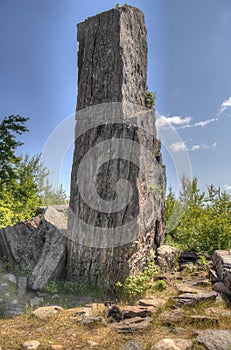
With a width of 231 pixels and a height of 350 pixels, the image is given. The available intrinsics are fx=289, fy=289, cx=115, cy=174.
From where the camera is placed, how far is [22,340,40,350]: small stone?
3.91 metres

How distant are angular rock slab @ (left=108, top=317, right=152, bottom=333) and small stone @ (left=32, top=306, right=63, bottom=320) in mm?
1189

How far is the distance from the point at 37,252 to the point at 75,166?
2422 mm

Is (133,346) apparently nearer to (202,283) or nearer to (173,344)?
(173,344)

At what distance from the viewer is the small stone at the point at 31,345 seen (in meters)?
3.91

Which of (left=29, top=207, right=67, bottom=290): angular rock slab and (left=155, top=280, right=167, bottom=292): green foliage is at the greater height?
(left=29, top=207, right=67, bottom=290): angular rock slab

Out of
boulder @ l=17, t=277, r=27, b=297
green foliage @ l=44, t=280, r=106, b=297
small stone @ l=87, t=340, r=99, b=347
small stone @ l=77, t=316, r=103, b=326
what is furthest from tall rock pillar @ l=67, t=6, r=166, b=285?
small stone @ l=87, t=340, r=99, b=347

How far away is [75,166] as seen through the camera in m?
7.34

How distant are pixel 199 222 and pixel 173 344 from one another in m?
6.73

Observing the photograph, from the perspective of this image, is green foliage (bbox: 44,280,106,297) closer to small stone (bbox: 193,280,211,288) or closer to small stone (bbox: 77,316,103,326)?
small stone (bbox: 77,316,103,326)

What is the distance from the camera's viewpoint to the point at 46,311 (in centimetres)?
522

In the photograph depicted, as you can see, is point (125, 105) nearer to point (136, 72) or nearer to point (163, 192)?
point (136, 72)

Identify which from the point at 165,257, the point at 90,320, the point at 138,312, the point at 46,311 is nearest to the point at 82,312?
the point at 90,320

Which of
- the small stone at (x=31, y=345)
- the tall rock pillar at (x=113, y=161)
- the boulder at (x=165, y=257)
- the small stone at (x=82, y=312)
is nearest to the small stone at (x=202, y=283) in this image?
the boulder at (x=165, y=257)

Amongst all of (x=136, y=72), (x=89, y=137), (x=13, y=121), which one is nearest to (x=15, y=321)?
(x=89, y=137)
